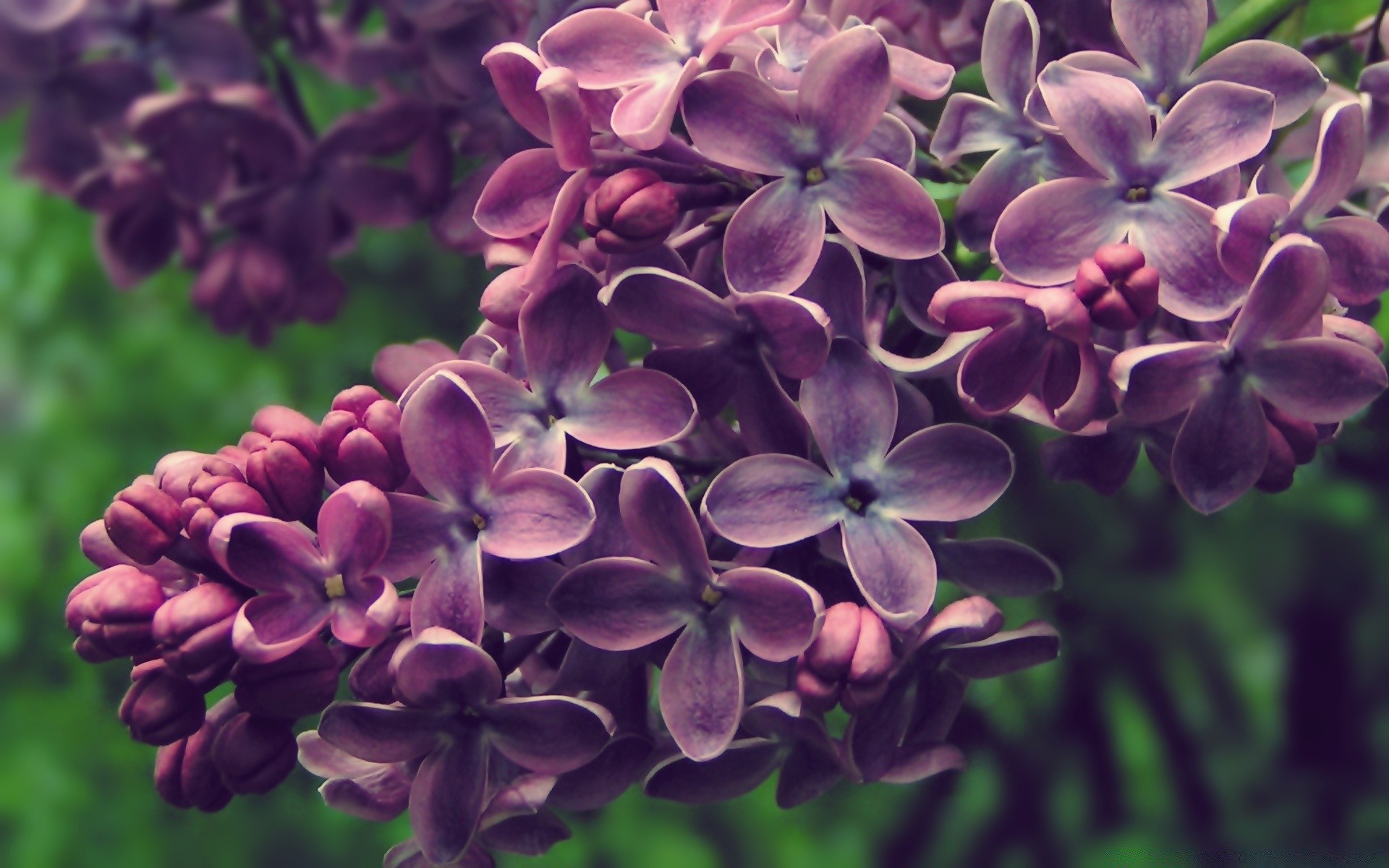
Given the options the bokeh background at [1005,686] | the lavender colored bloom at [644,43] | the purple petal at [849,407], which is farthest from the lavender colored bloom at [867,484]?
the bokeh background at [1005,686]

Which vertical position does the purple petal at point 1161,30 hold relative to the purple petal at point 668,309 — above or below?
above

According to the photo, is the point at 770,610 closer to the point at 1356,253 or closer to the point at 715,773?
the point at 715,773

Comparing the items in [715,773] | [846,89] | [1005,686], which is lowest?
[1005,686]

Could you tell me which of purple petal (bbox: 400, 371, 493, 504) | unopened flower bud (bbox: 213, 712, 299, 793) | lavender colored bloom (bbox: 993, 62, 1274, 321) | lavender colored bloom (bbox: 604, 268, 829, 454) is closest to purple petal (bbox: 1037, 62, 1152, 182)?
lavender colored bloom (bbox: 993, 62, 1274, 321)

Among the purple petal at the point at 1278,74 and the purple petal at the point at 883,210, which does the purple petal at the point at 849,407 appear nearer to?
the purple petal at the point at 883,210

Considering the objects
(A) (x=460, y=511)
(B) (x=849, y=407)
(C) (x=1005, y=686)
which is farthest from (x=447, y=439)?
(C) (x=1005, y=686)

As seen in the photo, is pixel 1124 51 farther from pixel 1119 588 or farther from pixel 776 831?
pixel 776 831

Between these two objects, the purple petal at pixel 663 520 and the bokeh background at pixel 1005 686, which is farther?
the bokeh background at pixel 1005 686

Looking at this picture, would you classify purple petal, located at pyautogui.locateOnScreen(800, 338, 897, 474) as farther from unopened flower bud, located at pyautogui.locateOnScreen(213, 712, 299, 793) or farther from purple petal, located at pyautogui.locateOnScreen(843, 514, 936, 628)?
unopened flower bud, located at pyautogui.locateOnScreen(213, 712, 299, 793)
